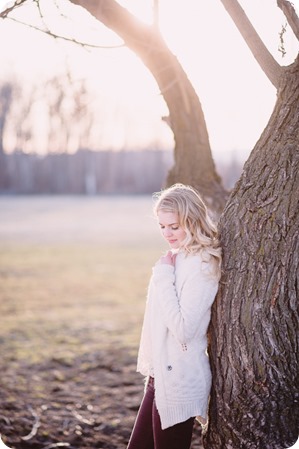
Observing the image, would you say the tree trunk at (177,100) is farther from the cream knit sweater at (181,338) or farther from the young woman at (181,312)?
the cream knit sweater at (181,338)

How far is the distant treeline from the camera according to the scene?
2477cm

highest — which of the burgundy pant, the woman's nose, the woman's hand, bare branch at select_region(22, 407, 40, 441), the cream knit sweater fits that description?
the woman's nose

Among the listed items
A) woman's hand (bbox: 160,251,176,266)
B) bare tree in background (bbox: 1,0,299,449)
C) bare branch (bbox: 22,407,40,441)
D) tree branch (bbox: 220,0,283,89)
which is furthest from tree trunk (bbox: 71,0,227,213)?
bare branch (bbox: 22,407,40,441)

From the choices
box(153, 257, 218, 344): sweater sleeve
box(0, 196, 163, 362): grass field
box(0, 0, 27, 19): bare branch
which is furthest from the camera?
box(0, 196, 163, 362): grass field

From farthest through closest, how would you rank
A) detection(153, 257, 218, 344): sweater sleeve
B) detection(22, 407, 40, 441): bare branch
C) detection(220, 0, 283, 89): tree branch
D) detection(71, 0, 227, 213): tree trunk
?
detection(22, 407, 40, 441): bare branch → detection(71, 0, 227, 213): tree trunk → detection(220, 0, 283, 89): tree branch → detection(153, 257, 218, 344): sweater sleeve

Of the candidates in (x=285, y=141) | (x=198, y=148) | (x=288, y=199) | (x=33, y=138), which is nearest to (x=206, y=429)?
(x=288, y=199)

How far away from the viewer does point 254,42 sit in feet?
8.96

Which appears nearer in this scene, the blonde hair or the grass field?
the blonde hair

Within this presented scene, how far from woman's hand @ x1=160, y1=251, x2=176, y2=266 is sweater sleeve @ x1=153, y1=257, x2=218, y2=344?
31 millimetres

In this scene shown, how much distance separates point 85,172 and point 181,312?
923 inches

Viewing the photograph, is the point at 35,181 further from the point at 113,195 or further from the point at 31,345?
the point at 31,345

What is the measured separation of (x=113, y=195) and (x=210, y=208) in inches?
893

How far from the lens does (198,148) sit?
3.49 metres

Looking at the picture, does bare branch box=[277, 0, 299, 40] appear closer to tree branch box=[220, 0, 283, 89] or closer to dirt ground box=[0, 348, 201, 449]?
tree branch box=[220, 0, 283, 89]
